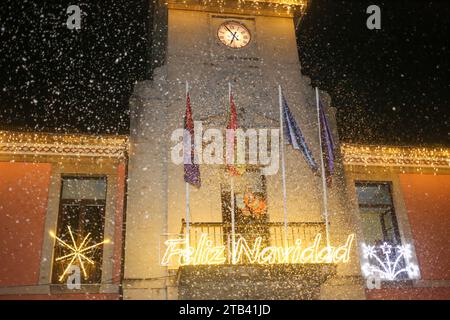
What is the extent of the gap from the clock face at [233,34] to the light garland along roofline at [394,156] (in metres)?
4.80

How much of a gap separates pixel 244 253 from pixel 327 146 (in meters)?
3.95

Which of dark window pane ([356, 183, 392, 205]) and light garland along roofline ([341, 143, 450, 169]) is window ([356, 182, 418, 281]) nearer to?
dark window pane ([356, 183, 392, 205])

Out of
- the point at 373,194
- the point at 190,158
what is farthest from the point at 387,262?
the point at 190,158

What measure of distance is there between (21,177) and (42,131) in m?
1.43

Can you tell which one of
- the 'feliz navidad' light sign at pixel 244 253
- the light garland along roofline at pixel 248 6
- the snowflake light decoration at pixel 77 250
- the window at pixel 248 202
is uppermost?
the light garland along roofline at pixel 248 6

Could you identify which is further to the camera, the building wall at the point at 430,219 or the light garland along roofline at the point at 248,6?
the light garland along roofline at the point at 248,6

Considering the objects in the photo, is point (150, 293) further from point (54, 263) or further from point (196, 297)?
point (54, 263)

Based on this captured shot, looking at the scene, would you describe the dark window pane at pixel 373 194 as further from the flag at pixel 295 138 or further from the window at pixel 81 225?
the window at pixel 81 225

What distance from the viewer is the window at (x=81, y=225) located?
1338cm

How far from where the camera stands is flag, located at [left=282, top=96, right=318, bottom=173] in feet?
44.7

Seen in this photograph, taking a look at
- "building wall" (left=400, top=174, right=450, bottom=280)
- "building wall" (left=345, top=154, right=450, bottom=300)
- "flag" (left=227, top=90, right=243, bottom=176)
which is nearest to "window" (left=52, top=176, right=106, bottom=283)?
"flag" (left=227, top=90, right=243, bottom=176)

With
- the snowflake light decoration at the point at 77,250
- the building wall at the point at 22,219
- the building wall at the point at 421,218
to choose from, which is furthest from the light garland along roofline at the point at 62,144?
the building wall at the point at 421,218

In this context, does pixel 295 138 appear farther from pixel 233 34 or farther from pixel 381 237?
pixel 233 34

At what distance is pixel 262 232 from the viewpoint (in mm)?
12875
